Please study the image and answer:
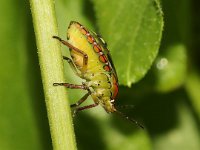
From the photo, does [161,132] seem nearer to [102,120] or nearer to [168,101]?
[168,101]

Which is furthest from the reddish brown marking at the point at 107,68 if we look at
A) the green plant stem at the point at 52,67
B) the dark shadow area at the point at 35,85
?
the green plant stem at the point at 52,67

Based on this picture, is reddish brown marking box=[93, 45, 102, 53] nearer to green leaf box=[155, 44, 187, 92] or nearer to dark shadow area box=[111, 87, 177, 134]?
green leaf box=[155, 44, 187, 92]

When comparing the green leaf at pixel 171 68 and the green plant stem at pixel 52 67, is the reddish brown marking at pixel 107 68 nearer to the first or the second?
the green leaf at pixel 171 68

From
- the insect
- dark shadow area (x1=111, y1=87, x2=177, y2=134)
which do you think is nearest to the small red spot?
the insect

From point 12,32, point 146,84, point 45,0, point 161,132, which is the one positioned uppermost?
point 12,32

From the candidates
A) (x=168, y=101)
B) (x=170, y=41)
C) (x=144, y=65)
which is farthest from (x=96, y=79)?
(x=168, y=101)

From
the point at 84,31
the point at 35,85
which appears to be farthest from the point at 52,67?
the point at 35,85

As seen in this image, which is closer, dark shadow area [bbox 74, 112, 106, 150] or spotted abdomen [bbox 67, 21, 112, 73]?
spotted abdomen [bbox 67, 21, 112, 73]
